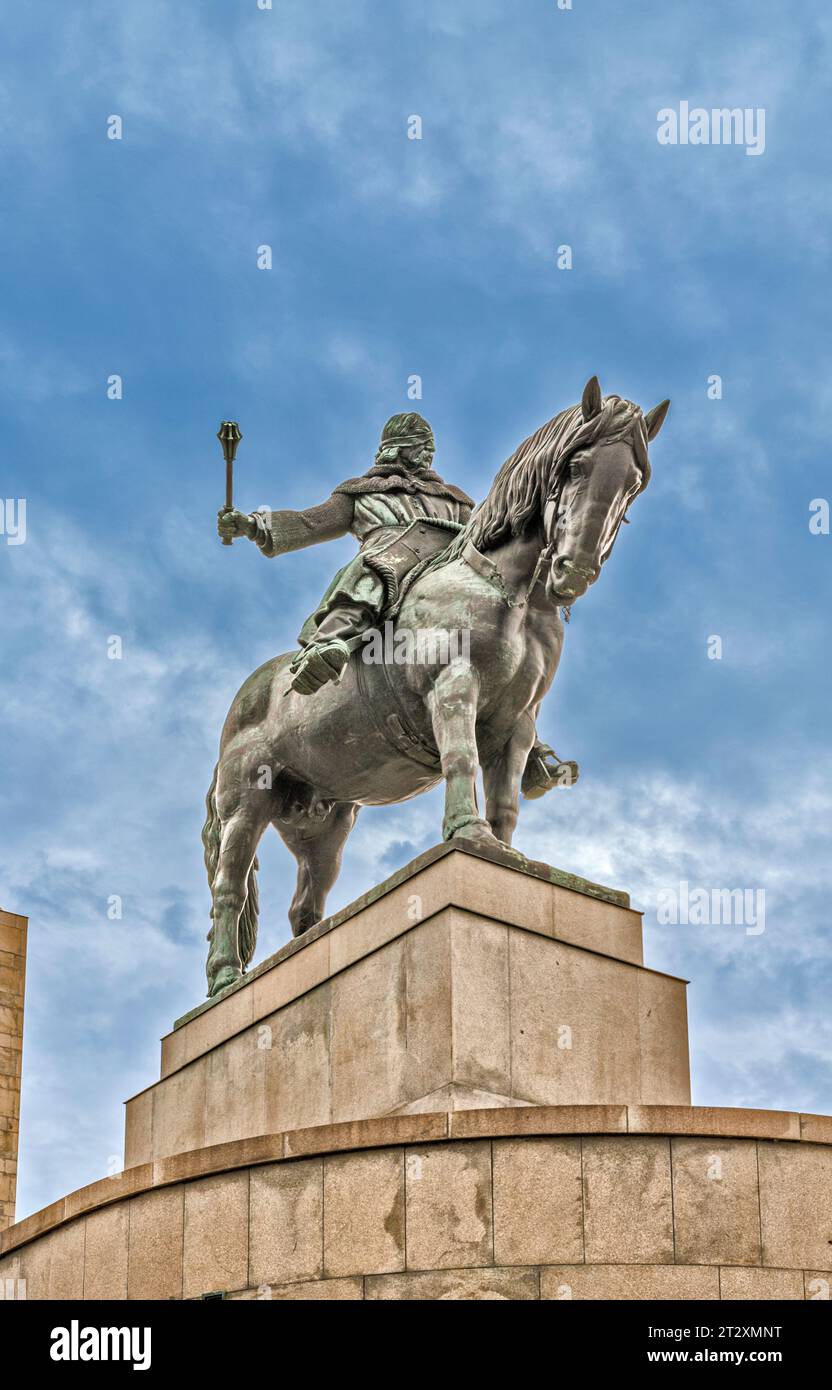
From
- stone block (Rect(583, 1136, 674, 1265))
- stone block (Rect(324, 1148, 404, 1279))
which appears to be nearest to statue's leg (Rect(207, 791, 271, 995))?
stone block (Rect(324, 1148, 404, 1279))

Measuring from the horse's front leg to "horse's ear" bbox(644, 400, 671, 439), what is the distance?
2.32 metres

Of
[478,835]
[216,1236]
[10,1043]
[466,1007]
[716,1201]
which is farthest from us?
[10,1043]

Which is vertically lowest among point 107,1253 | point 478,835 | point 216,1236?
point 107,1253

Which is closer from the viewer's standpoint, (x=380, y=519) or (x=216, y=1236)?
(x=216, y=1236)

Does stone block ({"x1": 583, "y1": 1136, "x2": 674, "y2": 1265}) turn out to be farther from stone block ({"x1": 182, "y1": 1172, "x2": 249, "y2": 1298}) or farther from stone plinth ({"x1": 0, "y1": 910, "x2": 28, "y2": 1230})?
stone plinth ({"x1": 0, "y1": 910, "x2": 28, "y2": 1230})

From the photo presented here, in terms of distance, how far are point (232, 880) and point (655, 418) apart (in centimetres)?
571

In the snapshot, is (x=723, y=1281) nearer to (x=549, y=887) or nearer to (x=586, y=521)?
(x=549, y=887)

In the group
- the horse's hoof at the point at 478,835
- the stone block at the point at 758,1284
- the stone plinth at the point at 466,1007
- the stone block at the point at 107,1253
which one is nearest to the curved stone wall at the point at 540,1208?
the stone block at the point at 758,1284

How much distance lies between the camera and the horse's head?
13.5 m

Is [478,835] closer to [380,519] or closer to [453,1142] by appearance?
[453,1142]

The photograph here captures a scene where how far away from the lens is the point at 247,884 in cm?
1666

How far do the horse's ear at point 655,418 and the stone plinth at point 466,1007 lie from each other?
11.6 feet

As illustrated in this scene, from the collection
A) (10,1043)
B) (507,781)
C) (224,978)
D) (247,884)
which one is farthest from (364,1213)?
(10,1043)
